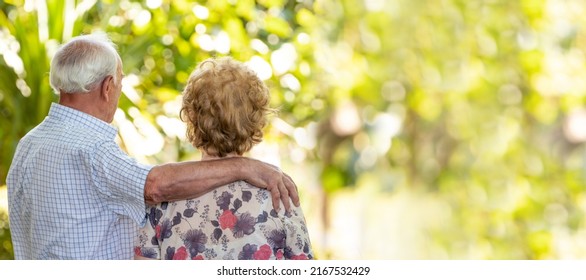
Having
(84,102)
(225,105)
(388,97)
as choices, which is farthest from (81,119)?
(388,97)

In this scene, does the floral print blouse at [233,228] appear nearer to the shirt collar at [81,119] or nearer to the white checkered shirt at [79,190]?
the white checkered shirt at [79,190]

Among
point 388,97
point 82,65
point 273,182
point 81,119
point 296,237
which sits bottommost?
point 296,237

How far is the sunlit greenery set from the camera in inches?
135

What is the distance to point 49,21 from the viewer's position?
4125 mm

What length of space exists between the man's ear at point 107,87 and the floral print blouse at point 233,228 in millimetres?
318

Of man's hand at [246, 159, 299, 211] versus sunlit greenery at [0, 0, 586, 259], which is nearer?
man's hand at [246, 159, 299, 211]

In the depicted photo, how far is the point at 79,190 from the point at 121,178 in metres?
0.13

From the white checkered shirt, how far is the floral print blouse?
0.10 m

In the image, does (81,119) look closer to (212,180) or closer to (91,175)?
(91,175)

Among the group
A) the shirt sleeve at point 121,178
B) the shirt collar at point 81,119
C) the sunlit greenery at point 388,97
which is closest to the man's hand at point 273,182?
the shirt sleeve at point 121,178

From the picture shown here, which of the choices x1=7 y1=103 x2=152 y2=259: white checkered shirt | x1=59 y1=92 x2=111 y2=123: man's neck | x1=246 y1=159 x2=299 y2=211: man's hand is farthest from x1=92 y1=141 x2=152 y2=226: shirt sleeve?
x1=246 y1=159 x2=299 y2=211: man's hand

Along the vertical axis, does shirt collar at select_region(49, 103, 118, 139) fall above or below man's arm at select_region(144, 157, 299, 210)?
above

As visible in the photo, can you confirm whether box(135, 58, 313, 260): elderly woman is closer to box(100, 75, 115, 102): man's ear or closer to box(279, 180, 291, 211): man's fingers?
box(279, 180, 291, 211): man's fingers

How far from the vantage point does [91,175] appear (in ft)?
6.49
